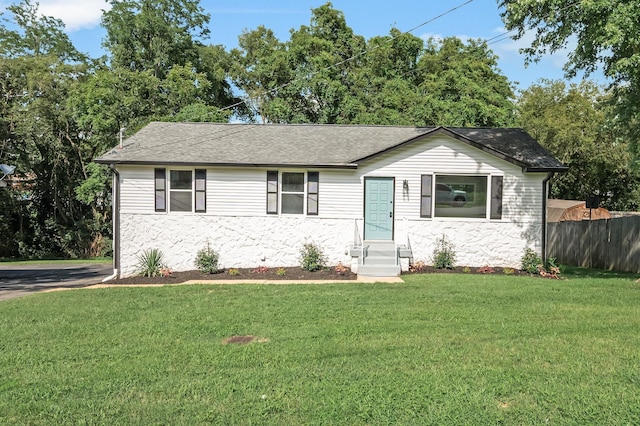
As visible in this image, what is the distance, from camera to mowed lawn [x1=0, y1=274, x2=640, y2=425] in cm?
424

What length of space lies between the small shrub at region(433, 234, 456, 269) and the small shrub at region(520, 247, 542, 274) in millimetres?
1941

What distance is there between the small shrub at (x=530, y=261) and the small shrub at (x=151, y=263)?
10.4 meters

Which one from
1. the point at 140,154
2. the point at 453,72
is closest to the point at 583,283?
the point at 140,154

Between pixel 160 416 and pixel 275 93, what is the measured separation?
2709cm

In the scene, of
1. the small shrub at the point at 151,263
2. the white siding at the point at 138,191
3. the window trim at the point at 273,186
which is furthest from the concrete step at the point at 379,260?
the white siding at the point at 138,191

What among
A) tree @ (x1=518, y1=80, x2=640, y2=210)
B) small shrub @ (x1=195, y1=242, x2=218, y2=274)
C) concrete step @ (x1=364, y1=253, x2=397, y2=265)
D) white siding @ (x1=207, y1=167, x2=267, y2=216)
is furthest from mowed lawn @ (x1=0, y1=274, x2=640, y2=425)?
tree @ (x1=518, y1=80, x2=640, y2=210)

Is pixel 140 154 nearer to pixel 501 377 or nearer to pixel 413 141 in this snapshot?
pixel 413 141

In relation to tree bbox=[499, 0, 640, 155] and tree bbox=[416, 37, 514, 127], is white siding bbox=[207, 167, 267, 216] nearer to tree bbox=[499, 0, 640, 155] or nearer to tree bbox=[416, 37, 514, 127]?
tree bbox=[499, 0, 640, 155]

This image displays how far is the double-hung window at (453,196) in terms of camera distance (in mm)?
14695

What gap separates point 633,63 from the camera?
1015 centimetres

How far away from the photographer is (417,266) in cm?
1423

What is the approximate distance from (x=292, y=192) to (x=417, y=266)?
425 centimetres

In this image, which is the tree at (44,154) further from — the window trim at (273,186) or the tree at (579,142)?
the tree at (579,142)

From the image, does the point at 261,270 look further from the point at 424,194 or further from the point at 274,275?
the point at 424,194
